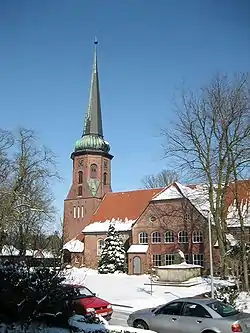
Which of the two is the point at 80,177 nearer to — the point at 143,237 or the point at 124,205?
the point at 124,205

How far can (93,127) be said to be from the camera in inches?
2756

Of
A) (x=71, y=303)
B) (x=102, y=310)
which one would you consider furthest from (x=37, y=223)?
(x=71, y=303)

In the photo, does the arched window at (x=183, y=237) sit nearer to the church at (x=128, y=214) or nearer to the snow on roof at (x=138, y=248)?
the church at (x=128, y=214)

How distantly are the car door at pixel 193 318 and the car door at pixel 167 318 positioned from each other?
0.54 ft

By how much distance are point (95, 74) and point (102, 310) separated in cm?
6047

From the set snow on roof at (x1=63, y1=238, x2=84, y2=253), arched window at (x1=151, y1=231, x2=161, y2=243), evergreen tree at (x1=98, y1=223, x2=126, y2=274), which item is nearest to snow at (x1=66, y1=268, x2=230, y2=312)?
arched window at (x1=151, y1=231, x2=161, y2=243)

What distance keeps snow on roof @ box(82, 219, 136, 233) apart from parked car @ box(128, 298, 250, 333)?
138 ft

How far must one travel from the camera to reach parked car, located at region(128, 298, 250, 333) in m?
11.1

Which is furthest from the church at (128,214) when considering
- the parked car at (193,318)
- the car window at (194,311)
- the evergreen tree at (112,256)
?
the car window at (194,311)

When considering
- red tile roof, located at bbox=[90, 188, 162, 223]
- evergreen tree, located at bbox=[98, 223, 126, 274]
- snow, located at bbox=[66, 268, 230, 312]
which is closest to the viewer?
snow, located at bbox=[66, 268, 230, 312]

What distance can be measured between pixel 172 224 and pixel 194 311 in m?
36.4

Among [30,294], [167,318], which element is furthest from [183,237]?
[30,294]

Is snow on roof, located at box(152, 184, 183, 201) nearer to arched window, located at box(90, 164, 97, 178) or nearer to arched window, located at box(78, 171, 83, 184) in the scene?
arched window, located at box(90, 164, 97, 178)

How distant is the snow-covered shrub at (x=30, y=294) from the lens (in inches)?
388
